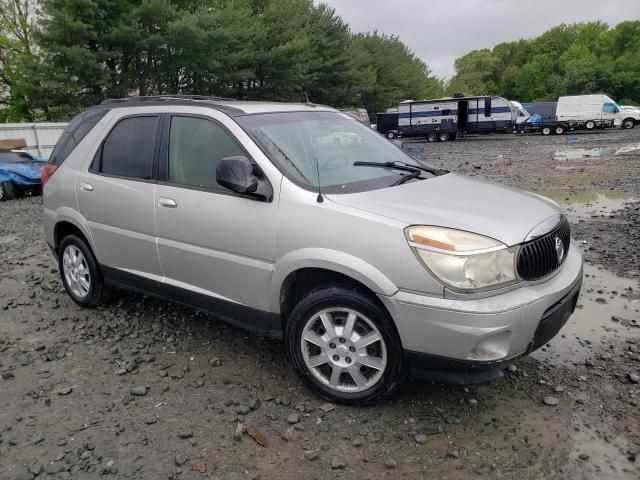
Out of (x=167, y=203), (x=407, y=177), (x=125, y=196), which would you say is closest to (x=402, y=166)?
(x=407, y=177)

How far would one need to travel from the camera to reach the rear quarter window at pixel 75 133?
487 centimetres

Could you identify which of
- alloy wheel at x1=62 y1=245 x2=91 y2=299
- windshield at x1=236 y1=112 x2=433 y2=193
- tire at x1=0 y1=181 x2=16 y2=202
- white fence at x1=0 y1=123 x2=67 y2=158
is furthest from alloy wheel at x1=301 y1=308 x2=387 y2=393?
white fence at x1=0 y1=123 x2=67 y2=158

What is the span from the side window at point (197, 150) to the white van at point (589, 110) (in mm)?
38686

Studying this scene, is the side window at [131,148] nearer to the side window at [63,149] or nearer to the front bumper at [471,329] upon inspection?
the side window at [63,149]

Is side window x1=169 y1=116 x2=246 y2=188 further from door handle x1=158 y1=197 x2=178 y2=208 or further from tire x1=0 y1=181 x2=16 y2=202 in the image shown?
tire x1=0 y1=181 x2=16 y2=202

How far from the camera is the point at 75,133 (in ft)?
16.4

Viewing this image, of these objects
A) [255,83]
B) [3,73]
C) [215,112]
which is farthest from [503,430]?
[3,73]

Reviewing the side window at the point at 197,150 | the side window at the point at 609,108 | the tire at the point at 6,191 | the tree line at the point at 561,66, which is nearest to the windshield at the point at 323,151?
the side window at the point at 197,150

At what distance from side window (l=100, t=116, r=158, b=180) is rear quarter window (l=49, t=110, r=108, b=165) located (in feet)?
1.15

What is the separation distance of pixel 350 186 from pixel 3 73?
34549mm

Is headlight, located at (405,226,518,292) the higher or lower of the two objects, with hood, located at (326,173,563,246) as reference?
lower

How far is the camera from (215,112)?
3.89 meters

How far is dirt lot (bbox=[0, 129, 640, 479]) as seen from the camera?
288 centimetres

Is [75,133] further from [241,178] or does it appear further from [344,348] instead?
[344,348]
